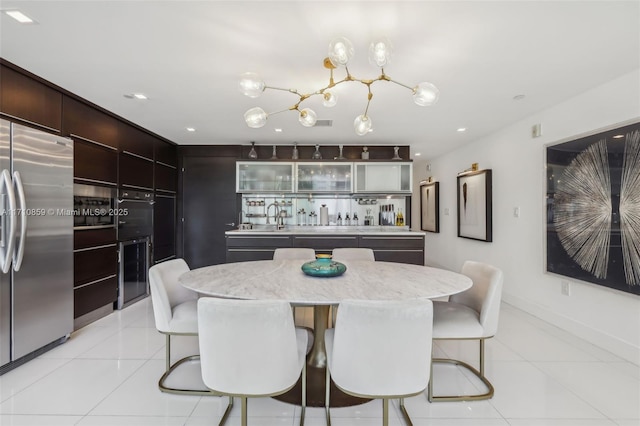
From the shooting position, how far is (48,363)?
2.46 meters

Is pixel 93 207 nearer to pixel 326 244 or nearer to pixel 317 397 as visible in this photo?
Result: pixel 326 244

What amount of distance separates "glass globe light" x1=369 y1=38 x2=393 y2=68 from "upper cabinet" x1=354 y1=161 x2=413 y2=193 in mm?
3425

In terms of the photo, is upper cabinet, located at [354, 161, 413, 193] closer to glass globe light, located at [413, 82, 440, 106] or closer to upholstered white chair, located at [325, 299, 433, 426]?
glass globe light, located at [413, 82, 440, 106]

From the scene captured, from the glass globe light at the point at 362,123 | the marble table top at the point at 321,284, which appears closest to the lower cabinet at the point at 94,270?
the marble table top at the point at 321,284

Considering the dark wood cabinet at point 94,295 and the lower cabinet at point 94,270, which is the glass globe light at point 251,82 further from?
the dark wood cabinet at point 94,295

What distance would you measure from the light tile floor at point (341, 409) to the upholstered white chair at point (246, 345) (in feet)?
1.98

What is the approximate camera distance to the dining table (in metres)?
1.67

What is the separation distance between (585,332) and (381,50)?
3.26m

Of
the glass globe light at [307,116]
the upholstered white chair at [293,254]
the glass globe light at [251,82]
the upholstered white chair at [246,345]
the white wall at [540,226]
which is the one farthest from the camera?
the upholstered white chair at [293,254]

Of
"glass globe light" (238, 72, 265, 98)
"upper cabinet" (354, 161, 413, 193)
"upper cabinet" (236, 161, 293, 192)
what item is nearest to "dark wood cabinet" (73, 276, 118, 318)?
"upper cabinet" (236, 161, 293, 192)

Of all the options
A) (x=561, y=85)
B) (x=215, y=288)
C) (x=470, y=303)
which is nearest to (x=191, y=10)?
(x=215, y=288)

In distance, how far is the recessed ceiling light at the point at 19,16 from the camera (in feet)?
6.02

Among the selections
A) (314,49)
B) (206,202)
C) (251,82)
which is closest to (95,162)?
(206,202)

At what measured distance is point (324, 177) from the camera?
524cm
